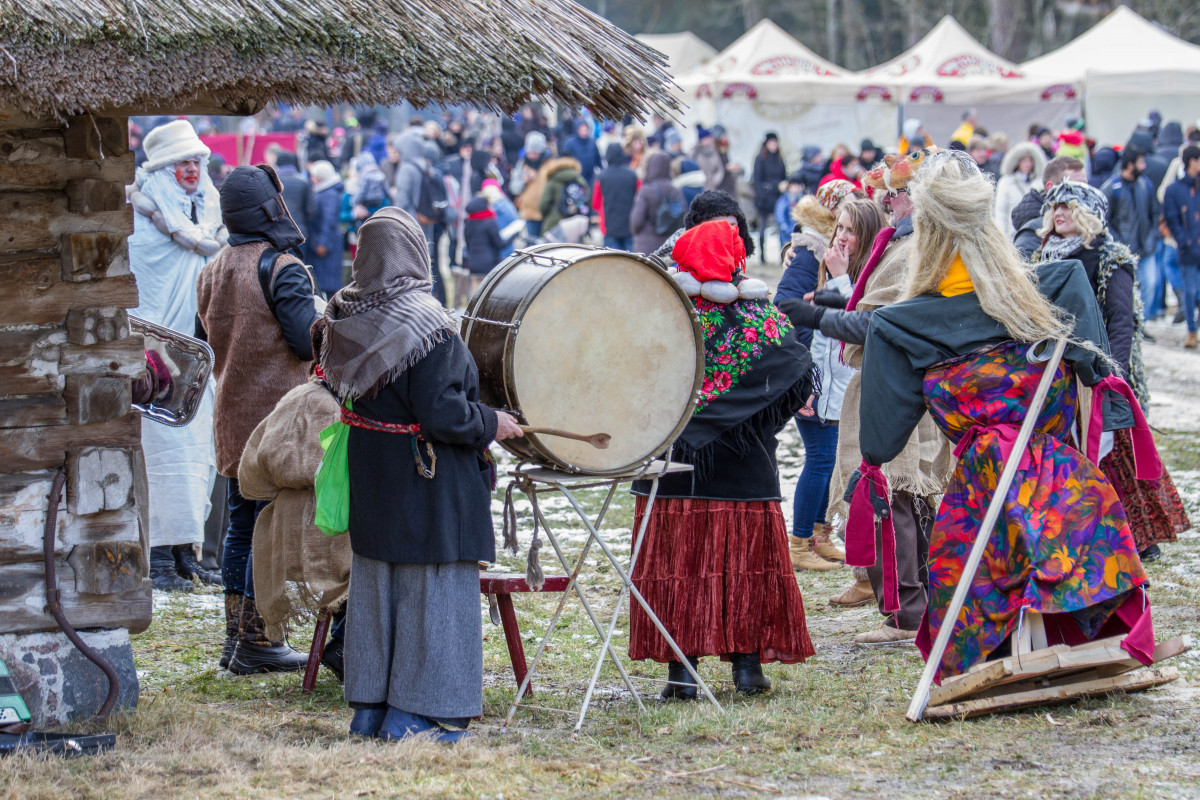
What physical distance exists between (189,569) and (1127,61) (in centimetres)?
1960

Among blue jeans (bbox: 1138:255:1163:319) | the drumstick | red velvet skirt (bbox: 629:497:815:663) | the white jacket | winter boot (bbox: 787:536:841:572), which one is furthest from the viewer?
blue jeans (bbox: 1138:255:1163:319)

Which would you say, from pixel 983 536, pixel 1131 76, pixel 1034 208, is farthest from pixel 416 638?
pixel 1131 76

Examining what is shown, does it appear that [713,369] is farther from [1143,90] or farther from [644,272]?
[1143,90]

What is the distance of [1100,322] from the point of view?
4391mm

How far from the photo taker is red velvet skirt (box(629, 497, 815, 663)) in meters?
4.80

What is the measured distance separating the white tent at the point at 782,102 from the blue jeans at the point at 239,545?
752 inches

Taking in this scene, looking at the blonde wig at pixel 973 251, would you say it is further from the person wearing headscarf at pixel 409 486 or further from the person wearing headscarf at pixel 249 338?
the person wearing headscarf at pixel 249 338

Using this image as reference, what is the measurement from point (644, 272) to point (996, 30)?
1178 inches

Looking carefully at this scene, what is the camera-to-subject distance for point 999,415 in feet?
14.3

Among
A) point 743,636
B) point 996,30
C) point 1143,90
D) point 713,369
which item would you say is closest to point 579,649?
point 743,636

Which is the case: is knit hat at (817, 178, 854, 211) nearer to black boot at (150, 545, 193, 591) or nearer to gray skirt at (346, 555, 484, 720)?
gray skirt at (346, 555, 484, 720)

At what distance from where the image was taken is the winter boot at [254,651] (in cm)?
520

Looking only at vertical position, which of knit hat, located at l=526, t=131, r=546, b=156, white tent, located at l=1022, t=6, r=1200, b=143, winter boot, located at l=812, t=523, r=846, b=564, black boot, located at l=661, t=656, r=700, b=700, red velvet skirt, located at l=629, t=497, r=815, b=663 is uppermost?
white tent, located at l=1022, t=6, r=1200, b=143

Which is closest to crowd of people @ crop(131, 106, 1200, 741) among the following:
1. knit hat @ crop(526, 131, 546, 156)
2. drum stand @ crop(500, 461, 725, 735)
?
drum stand @ crop(500, 461, 725, 735)
